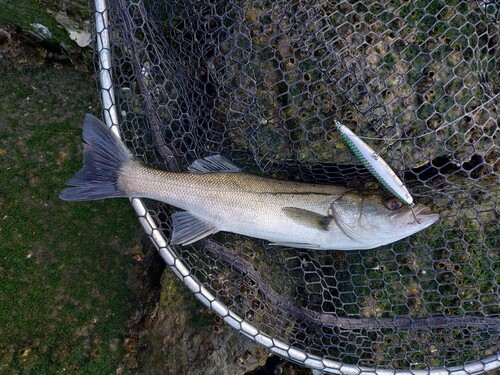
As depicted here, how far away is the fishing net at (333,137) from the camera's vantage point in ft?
9.37

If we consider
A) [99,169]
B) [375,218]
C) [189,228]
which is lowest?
[375,218]

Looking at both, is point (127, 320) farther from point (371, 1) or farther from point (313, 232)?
point (371, 1)

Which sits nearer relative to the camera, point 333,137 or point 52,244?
point 333,137

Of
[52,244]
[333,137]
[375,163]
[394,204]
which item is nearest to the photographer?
[375,163]

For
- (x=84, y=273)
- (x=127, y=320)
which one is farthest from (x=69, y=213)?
(x=127, y=320)

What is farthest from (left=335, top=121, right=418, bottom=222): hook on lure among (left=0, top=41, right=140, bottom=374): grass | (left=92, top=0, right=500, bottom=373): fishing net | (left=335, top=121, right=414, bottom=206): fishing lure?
(left=0, top=41, right=140, bottom=374): grass

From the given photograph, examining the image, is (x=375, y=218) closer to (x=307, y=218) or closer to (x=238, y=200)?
(x=307, y=218)

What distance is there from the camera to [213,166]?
305cm

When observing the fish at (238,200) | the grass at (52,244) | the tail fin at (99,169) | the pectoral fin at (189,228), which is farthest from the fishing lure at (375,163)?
the grass at (52,244)

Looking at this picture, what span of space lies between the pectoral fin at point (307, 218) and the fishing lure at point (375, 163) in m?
0.44

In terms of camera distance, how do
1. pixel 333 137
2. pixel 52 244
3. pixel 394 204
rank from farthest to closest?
pixel 52 244 < pixel 333 137 < pixel 394 204

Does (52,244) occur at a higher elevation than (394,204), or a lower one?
higher

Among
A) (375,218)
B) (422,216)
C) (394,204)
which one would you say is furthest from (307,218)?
(422,216)

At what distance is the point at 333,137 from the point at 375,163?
38cm
